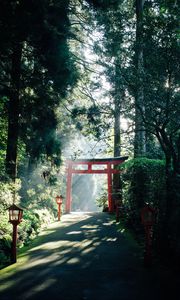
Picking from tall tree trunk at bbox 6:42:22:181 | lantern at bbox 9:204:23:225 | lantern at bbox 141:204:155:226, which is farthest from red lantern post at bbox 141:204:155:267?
tall tree trunk at bbox 6:42:22:181

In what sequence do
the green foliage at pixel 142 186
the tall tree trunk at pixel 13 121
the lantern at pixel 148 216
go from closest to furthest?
1. the lantern at pixel 148 216
2. the green foliage at pixel 142 186
3. the tall tree trunk at pixel 13 121

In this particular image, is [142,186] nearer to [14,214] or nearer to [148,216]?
[148,216]

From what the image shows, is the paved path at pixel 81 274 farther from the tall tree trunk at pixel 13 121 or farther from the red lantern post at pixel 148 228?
the tall tree trunk at pixel 13 121

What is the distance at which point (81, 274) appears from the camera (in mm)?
5352

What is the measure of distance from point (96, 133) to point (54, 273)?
7.21 metres

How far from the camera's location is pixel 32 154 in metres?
11.4

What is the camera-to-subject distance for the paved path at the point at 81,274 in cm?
429

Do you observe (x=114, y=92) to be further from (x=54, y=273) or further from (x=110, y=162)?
(x=110, y=162)

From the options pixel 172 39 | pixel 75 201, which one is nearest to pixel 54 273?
pixel 172 39

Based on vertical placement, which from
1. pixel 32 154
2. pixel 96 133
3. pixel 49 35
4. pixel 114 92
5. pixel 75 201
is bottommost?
pixel 75 201

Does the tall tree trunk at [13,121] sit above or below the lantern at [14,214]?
above

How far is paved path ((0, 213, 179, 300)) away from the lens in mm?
4285

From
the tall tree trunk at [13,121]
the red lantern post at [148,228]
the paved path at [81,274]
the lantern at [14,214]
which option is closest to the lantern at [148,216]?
the red lantern post at [148,228]

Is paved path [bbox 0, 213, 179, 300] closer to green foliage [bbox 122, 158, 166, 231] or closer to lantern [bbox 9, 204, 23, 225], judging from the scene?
lantern [bbox 9, 204, 23, 225]
